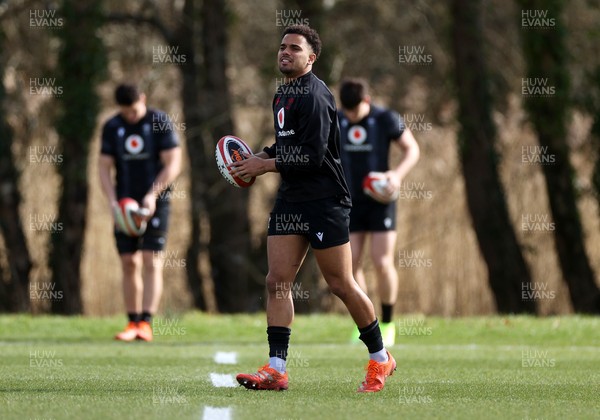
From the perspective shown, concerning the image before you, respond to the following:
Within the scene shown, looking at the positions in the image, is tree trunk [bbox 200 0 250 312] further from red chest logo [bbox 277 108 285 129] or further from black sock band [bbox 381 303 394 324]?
red chest logo [bbox 277 108 285 129]

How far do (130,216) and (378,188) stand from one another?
2492mm

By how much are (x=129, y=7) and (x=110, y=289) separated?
6.29 m

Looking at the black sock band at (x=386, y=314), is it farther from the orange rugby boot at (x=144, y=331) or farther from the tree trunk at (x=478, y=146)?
the tree trunk at (x=478, y=146)

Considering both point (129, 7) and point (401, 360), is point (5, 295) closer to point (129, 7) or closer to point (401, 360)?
point (129, 7)

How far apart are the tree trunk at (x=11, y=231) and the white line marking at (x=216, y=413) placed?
13.5 meters

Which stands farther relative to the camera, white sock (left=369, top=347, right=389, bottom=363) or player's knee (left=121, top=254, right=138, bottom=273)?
player's knee (left=121, top=254, right=138, bottom=273)

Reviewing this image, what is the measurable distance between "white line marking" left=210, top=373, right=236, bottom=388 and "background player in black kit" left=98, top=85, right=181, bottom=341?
3.99m

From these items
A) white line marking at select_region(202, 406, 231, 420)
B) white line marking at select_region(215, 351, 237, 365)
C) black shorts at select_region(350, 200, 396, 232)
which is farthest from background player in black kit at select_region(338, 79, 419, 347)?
white line marking at select_region(202, 406, 231, 420)

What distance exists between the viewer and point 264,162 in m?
8.07

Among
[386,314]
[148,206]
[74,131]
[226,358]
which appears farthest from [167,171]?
[74,131]

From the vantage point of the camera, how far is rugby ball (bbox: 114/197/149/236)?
12805 millimetres

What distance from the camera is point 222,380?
346 inches

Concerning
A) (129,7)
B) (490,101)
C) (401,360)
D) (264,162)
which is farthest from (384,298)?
(129,7)

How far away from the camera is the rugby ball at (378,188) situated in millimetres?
12383
